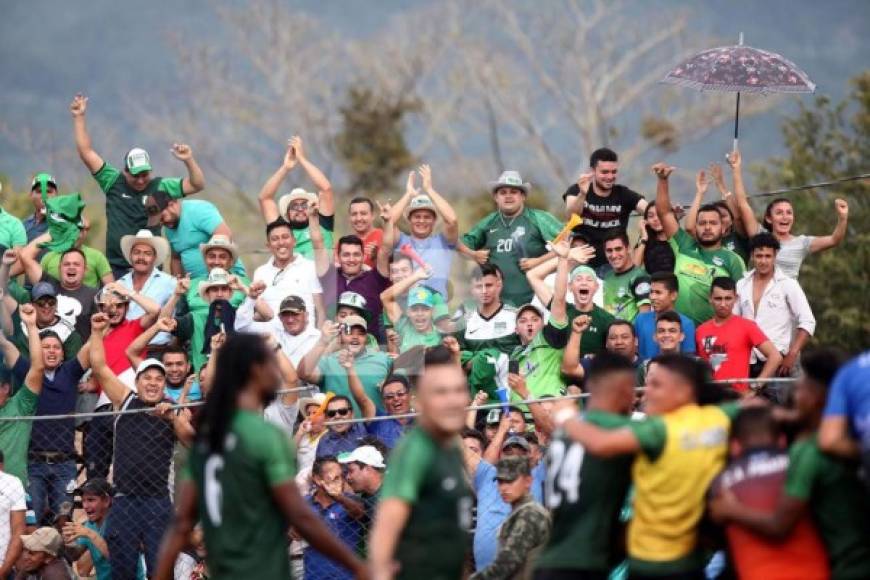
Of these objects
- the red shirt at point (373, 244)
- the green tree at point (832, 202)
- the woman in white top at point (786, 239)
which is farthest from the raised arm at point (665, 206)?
the green tree at point (832, 202)

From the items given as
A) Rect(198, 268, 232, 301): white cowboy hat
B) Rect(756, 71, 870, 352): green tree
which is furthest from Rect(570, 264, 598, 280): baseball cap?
Rect(756, 71, 870, 352): green tree

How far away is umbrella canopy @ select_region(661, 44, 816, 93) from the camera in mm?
14719

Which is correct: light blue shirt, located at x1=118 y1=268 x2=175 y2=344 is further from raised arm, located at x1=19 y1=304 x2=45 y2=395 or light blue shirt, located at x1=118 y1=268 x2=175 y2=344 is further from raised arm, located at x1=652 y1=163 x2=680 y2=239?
raised arm, located at x1=652 y1=163 x2=680 y2=239

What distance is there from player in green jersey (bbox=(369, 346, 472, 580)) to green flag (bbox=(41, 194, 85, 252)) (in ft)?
28.2

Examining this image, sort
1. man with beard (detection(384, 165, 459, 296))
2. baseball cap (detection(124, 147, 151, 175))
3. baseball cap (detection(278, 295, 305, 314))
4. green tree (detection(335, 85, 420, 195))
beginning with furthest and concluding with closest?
green tree (detection(335, 85, 420, 195)), baseball cap (detection(124, 147, 151, 175)), man with beard (detection(384, 165, 459, 296)), baseball cap (detection(278, 295, 305, 314))

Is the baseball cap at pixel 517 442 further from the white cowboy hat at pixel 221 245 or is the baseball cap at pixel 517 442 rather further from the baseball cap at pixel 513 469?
the white cowboy hat at pixel 221 245

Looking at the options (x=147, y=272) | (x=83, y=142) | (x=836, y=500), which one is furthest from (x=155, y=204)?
(x=836, y=500)

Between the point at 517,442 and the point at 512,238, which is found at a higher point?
the point at 512,238

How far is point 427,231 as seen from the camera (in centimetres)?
1513

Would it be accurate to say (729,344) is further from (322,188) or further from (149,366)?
(149,366)

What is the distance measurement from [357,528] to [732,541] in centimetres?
431

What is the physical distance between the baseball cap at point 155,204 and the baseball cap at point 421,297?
8.37 ft

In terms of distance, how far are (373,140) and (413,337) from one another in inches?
1208

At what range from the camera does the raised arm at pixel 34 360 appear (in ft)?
44.7
